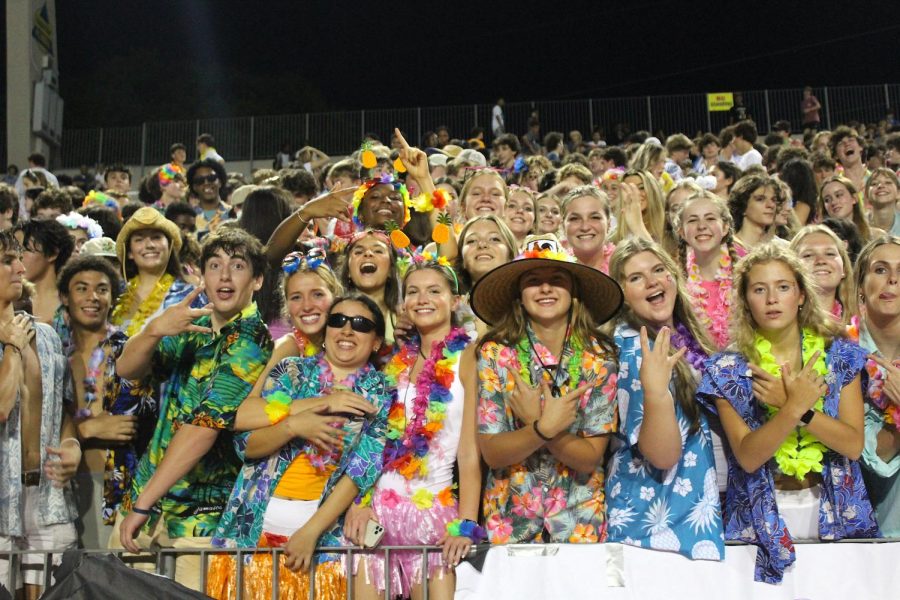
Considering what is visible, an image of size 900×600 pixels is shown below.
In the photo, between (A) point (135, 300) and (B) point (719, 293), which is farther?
(A) point (135, 300)

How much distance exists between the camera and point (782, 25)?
31188 millimetres

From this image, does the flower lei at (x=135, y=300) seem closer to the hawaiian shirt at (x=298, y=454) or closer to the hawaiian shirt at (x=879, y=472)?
the hawaiian shirt at (x=298, y=454)

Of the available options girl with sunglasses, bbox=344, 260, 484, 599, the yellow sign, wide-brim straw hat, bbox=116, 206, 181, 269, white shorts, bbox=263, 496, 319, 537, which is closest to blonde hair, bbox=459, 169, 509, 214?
wide-brim straw hat, bbox=116, 206, 181, 269

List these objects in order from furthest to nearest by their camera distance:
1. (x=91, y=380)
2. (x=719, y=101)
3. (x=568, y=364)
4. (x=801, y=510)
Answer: (x=719, y=101) → (x=91, y=380) → (x=568, y=364) → (x=801, y=510)

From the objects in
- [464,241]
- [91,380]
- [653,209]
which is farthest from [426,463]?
[653,209]

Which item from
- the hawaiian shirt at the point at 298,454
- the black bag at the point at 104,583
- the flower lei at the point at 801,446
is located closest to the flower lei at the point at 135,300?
the hawaiian shirt at the point at 298,454

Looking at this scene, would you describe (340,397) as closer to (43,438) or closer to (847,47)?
(43,438)

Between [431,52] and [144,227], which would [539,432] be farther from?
[431,52]

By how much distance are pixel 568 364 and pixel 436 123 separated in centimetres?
1892

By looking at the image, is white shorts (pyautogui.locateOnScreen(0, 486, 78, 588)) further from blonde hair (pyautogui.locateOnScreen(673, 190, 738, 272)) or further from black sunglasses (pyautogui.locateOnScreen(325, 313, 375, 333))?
blonde hair (pyautogui.locateOnScreen(673, 190, 738, 272))

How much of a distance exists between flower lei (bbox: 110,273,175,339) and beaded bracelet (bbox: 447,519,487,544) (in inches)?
97.1

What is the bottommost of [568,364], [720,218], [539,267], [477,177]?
[568,364]

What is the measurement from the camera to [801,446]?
12.6 ft

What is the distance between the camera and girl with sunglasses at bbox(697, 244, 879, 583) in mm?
3609
